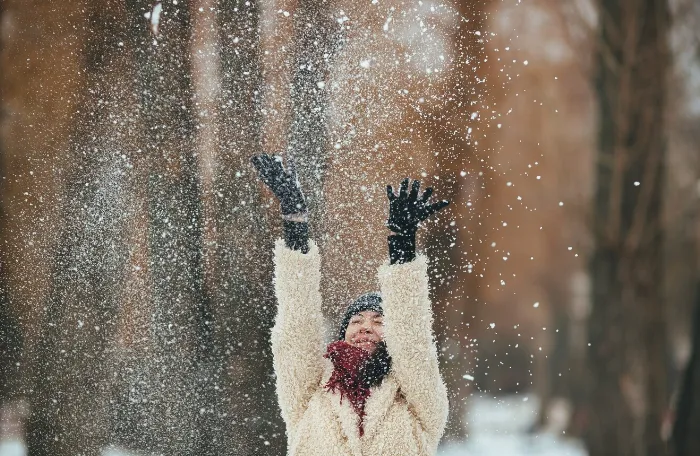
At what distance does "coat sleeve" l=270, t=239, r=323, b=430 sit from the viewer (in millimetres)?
1231

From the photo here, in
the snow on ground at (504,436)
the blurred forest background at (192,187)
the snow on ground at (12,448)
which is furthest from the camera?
the snow on ground at (504,436)

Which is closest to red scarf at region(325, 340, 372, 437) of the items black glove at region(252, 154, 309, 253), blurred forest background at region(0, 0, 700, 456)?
black glove at region(252, 154, 309, 253)

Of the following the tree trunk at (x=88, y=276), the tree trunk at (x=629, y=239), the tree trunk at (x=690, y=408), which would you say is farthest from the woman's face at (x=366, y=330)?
the tree trunk at (x=629, y=239)

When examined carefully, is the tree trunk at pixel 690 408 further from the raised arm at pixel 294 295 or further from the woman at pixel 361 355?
the raised arm at pixel 294 295

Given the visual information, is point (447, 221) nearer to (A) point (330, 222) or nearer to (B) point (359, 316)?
(A) point (330, 222)

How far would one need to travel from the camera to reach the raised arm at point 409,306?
1149 mm

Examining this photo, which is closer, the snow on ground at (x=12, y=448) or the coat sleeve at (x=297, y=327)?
the coat sleeve at (x=297, y=327)

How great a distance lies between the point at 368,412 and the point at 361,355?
11 centimetres

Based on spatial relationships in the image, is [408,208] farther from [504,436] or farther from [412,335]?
[504,436]

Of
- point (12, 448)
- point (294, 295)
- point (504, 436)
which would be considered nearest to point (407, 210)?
point (294, 295)

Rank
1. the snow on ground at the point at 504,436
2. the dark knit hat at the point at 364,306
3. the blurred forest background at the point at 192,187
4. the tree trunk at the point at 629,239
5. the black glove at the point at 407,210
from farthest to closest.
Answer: the snow on ground at the point at 504,436 < the tree trunk at the point at 629,239 < the blurred forest background at the point at 192,187 < the dark knit hat at the point at 364,306 < the black glove at the point at 407,210

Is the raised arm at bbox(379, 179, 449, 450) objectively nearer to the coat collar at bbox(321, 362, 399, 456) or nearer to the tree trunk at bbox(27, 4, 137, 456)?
the coat collar at bbox(321, 362, 399, 456)

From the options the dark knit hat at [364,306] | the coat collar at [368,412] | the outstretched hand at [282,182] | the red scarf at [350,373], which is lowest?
the coat collar at [368,412]

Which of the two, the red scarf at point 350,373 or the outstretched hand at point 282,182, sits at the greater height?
the outstretched hand at point 282,182
